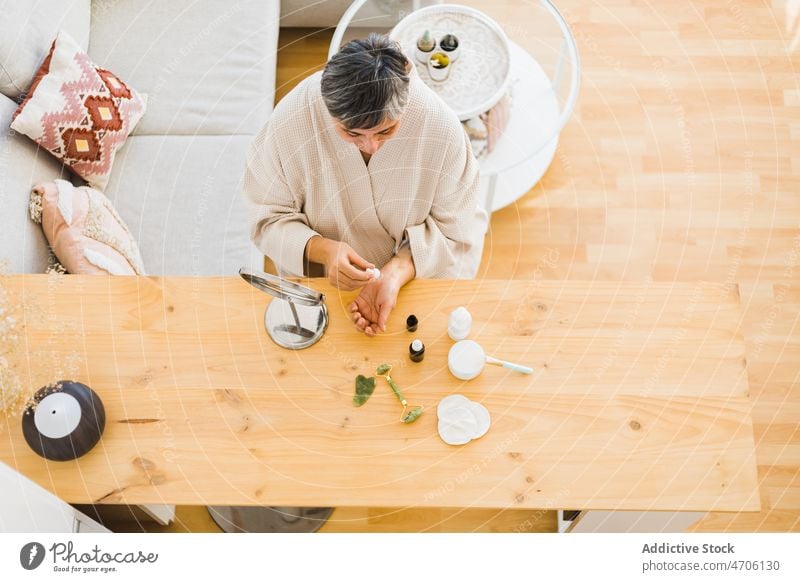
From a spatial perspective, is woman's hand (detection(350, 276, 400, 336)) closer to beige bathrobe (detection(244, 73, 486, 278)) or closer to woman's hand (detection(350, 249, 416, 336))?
woman's hand (detection(350, 249, 416, 336))

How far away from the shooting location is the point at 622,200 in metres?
2.35

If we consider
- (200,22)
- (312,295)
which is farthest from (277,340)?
(200,22)

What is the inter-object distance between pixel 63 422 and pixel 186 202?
94 centimetres

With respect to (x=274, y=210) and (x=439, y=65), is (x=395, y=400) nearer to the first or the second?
(x=274, y=210)

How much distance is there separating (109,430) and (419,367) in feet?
1.89

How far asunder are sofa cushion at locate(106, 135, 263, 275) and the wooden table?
1.93 ft

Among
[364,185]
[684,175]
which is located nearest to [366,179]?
[364,185]

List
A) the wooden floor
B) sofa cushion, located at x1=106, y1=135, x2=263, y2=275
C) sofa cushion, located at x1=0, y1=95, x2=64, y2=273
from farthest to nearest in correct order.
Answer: the wooden floor < sofa cushion, located at x1=106, y1=135, x2=263, y2=275 < sofa cushion, located at x1=0, y1=95, x2=64, y2=273

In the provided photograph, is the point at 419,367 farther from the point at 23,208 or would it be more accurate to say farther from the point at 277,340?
the point at 23,208

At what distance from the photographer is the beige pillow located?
167 centimetres

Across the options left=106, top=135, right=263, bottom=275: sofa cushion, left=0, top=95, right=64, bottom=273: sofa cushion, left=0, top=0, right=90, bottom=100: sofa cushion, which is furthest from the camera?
left=106, top=135, right=263, bottom=275: sofa cushion

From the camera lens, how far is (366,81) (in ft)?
3.54

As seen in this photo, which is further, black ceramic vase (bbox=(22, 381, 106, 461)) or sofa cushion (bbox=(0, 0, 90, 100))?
sofa cushion (bbox=(0, 0, 90, 100))
